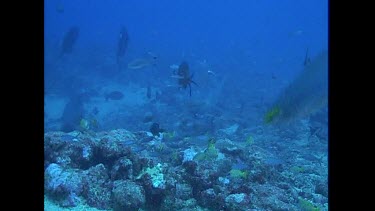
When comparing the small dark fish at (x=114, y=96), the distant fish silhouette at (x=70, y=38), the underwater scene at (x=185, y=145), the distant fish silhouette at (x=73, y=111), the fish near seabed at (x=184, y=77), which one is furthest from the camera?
the small dark fish at (x=114, y=96)

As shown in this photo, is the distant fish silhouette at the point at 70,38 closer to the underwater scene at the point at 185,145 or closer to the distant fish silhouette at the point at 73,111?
the underwater scene at the point at 185,145

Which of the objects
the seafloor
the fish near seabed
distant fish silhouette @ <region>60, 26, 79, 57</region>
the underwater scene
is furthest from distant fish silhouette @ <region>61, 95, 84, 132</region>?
the seafloor

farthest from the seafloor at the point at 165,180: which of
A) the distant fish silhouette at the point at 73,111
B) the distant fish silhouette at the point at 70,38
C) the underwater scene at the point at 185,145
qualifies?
the distant fish silhouette at the point at 73,111

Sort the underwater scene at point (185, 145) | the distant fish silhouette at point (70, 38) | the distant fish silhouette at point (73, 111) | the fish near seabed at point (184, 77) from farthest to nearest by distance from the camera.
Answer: the distant fish silhouette at point (73, 111), the distant fish silhouette at point (70, 38), the fish near seabed at point (184, 77), the underwater scene at point (185, 145)

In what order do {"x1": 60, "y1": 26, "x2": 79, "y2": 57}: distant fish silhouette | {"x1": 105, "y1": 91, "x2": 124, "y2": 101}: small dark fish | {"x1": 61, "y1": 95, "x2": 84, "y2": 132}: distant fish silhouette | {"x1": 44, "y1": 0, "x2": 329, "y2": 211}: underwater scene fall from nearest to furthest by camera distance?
{"x1": 44, "y1": 0, "x2": 329, "y2": 211}: underwater scene → {"x1": 60, "y1": 26, "x2": 79, "y2": 57}: distant fish silhouette → {"x1": 61, "y1": 95, "x2": 84, "y2": 132}: distant fish silhouette → {"x1": 105, "y1": 91, "x2": 124, "y2": 101}: small dark fish

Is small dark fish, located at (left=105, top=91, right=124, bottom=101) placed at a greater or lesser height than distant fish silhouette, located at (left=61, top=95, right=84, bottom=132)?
greater

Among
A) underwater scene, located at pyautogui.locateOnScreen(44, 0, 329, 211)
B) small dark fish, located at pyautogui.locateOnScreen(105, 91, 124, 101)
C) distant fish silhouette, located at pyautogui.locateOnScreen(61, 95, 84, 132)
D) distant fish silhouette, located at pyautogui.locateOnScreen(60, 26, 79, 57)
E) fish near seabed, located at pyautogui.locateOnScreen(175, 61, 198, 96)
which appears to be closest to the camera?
underwater scene, located at pyautogui.locateOnScreen(44, 0, 329, 211)

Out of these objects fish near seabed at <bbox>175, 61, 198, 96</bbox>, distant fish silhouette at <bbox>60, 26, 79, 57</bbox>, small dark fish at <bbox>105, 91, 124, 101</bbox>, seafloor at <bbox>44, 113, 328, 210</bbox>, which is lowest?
seafloor at <bbox>44, 113, 328, 210</bbox>

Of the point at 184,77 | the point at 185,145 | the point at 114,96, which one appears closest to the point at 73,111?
the point at 114,96

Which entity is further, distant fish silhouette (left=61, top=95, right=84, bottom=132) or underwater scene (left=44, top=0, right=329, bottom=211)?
distant fish silhouette (left=61, top=95, right=84, bottom=132)

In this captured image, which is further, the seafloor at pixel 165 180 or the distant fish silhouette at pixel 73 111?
the distant fish silhouette at pixel 73 111

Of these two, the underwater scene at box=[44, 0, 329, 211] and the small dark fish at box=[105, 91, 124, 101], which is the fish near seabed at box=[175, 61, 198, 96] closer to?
the underwater scene at box=[44, 0, 329, 211]
